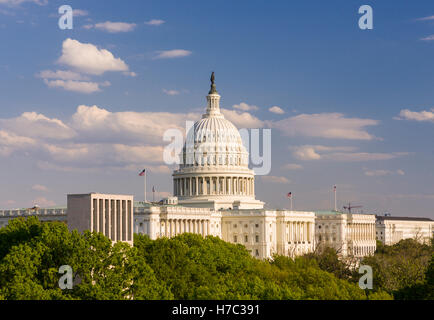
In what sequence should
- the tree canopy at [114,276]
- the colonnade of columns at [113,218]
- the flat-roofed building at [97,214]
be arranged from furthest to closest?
the colonnade of columns at [113,218] < the flat-roofed building at [97,214] < the tree canopy at [114,276]

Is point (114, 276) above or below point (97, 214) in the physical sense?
below

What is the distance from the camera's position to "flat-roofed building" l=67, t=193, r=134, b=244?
100312mm

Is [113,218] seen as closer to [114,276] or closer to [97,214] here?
[97,214]

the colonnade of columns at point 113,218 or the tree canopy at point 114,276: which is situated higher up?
the colonnade of columns at point 113,218

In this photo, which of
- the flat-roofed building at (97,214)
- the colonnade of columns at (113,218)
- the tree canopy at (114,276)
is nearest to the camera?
the tree canopy at (114,276)

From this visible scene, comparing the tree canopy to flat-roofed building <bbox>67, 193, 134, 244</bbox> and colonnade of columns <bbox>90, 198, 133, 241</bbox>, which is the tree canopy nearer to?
flat-roofed building <bbox>67, 193, 134, 244</bbox>

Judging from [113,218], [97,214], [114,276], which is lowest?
[114,276]

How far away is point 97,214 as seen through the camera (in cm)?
10125

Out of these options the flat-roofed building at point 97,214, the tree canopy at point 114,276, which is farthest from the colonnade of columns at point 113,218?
the tree canopy at point 114,276

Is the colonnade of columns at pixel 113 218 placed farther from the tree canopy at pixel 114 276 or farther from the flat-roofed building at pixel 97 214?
the tree canopy at pixel 114 276

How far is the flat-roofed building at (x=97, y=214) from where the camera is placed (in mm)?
100312

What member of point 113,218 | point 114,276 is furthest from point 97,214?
point 114,276

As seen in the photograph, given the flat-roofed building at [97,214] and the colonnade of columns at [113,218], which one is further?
the colonnade of columns at [113,218]
